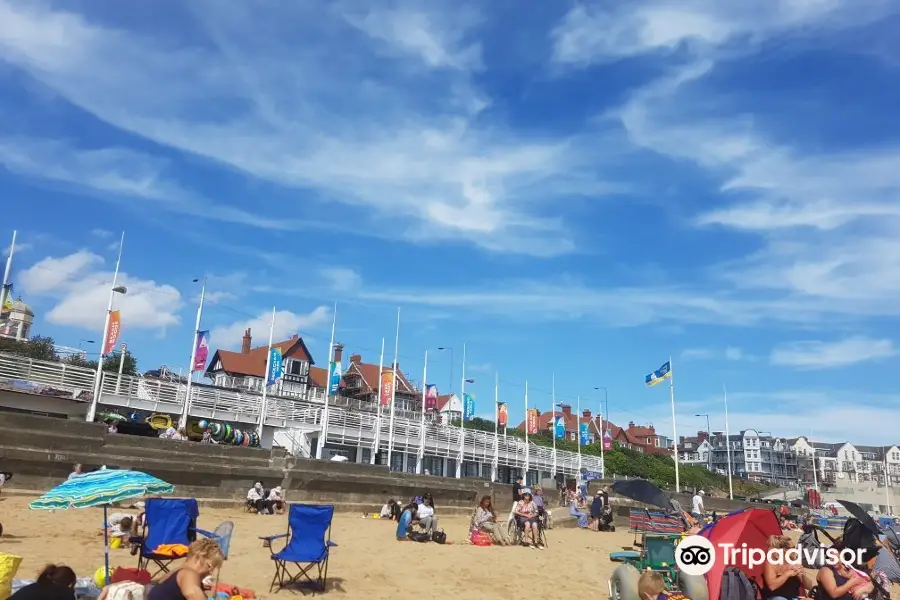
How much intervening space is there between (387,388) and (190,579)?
Result: 1064 inches

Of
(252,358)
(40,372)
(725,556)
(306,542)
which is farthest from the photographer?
(252,358)

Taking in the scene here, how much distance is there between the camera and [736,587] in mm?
6402

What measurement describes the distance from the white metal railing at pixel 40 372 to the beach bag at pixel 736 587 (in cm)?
2283

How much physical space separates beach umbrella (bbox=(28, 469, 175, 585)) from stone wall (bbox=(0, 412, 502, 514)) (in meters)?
10.1

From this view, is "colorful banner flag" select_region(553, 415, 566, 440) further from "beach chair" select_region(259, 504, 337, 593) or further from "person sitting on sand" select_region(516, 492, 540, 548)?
"beach chair" select_region(259, 504, 337, 593)

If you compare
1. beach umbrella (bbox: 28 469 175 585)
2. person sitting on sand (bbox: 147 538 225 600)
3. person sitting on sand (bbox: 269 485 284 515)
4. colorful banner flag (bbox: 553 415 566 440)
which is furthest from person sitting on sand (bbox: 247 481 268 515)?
colorful banner flag (bbox: 553 415 566 440)

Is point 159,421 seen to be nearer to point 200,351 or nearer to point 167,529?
point 200,351

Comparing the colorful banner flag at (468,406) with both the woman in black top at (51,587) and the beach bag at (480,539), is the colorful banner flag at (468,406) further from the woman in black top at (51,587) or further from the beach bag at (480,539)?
the woman in black top at (51,587)

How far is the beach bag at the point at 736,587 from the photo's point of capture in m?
6.39

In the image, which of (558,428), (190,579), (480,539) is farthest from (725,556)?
(558,428)

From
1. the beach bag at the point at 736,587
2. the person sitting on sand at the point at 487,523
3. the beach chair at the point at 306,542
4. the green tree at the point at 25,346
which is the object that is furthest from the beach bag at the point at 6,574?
the green tree at the point at 25,346

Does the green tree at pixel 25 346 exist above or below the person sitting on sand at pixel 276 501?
above

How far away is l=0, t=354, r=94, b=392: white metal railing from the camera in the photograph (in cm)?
2241

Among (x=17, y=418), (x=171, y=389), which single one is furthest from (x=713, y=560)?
(x=171, y=389)
